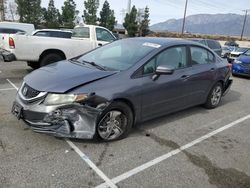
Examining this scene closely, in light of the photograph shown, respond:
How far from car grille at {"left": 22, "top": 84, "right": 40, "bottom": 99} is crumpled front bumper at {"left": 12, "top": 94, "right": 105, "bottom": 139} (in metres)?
0.13

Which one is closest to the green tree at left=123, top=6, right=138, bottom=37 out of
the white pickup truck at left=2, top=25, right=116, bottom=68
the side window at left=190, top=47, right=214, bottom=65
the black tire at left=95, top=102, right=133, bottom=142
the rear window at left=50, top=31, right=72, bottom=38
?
the rear window at left=50, top=31, right=72, bottom=38

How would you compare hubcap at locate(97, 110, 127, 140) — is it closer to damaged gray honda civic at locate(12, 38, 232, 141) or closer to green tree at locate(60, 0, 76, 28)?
damaged gray honda civic at locate(12, 38, 232, 141)

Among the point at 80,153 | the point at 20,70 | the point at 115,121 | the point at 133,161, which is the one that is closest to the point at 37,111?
the point at 80,153

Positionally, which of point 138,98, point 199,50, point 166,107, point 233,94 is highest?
point 199,50

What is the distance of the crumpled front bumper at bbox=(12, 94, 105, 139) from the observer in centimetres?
357

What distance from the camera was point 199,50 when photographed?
5.62 metres

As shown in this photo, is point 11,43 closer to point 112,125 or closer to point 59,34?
point 59,34

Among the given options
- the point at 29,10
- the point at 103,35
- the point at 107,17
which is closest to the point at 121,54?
the point at 103,35

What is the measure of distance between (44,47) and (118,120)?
5506 mm

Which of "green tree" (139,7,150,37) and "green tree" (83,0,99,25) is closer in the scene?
"green tree" (83,0,99,25)

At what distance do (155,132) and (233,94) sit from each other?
4.28 m

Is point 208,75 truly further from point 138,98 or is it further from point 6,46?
point 6,46

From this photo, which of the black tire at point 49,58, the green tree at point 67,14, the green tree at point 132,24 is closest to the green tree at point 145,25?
the green tree at point 132,24

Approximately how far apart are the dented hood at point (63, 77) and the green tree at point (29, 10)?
4012 cm
